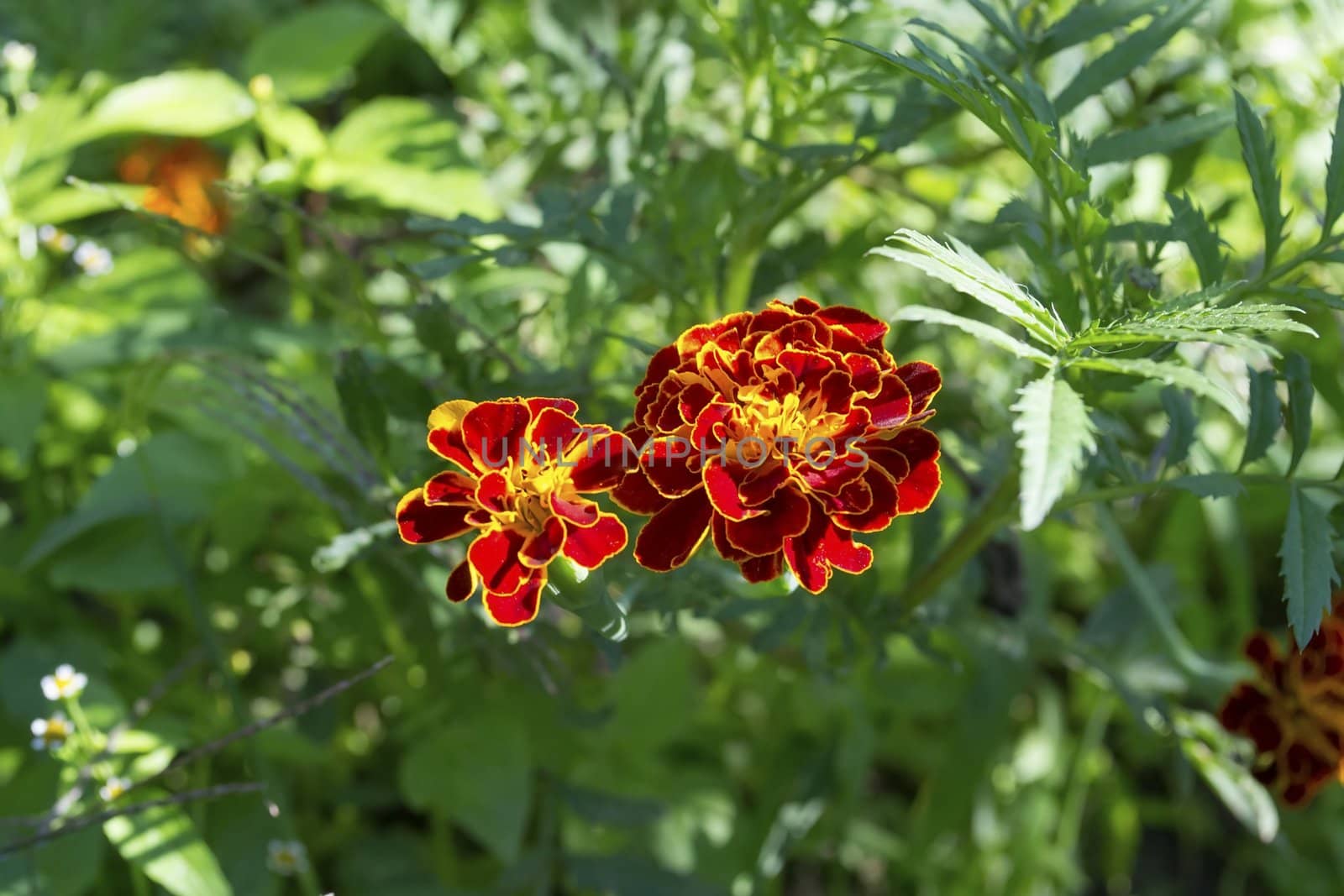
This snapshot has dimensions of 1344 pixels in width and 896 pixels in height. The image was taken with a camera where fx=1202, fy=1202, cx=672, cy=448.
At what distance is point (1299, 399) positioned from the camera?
0.89 meters

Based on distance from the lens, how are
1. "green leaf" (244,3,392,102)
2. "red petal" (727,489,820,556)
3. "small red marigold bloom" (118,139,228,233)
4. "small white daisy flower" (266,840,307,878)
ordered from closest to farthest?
"red petal" (727,489,820,556), "small white daisy flower" (266,840,307,878), "green leaf" (244,3,392,102), "small red marigold bloom" (118,139,228,233)

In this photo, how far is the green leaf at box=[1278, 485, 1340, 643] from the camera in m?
0.75

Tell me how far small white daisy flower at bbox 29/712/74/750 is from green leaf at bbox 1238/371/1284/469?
0.97 metres

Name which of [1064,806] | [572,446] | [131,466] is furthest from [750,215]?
[1064,806]

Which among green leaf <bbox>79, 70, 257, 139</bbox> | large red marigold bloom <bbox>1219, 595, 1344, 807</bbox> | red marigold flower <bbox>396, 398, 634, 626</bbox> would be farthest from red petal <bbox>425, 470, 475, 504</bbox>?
green leaf <bbox>79, 70, 257, 139</bbox>

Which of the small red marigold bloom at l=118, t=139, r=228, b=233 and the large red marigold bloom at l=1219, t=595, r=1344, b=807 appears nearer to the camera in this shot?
the large red marigold bloom at l=1219, t=595, r=1344, b=807

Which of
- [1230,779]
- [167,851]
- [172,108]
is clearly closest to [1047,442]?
[1230,779]

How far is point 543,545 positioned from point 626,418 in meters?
0.35

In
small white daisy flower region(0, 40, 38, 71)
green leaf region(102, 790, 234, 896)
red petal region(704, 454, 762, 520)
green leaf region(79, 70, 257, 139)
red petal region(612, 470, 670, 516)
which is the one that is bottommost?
green leaf region(102, 790, 234, 896)

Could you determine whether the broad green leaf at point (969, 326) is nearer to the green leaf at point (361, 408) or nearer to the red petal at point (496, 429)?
the red petal at point (496, 429)

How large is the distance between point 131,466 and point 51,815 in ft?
1.28

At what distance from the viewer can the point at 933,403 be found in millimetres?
1106

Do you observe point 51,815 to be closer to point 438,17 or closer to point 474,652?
point 474,652

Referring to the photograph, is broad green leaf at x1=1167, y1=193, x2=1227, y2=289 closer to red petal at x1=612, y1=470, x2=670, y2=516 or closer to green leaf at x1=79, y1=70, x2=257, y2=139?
red petal at x1=612, y1=470, x2=670, y2=516
